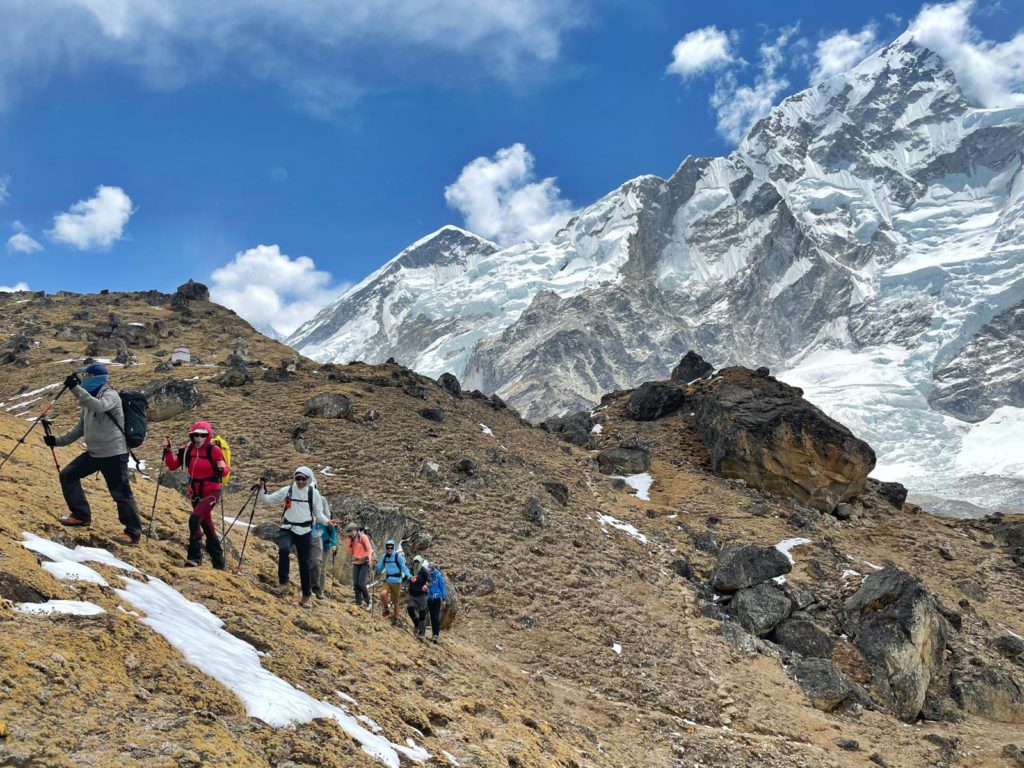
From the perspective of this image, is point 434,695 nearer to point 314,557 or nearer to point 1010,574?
point 314,557

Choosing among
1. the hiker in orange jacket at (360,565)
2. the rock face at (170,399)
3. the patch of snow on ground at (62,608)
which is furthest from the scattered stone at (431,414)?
the patch of snow on ground at (62,608)

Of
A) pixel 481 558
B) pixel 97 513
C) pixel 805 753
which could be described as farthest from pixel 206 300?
pixel 805 753

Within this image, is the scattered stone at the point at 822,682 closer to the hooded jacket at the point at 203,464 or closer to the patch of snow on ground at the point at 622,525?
the patch of snow on ground at the point at 622,525

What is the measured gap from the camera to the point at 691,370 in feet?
195

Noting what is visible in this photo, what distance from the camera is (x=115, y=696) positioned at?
18.3 feet

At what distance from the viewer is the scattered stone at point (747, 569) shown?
81.6 feet

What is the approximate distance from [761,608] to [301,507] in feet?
61.0

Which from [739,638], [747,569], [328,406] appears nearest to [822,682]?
[739,638]

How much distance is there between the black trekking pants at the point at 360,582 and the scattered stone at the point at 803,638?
15.5 metres

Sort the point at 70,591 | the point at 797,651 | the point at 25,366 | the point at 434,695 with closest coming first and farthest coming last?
the point at 70,591
the point at 434,695
the point at 797,651
the point at 25,366

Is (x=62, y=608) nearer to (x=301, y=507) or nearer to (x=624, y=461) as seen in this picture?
(x=301, y=507)

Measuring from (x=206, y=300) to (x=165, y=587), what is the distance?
222ft

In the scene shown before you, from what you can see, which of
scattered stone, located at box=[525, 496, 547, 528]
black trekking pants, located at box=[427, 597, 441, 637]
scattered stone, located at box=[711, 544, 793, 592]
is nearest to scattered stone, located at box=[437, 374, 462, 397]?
scattered stone, located at box=[525, 496, 547, 528]

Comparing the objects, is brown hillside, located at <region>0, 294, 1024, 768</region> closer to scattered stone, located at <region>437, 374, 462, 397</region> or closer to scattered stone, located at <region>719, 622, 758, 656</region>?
scattered stone, located at <region>719, 622, 758, 656</region>
